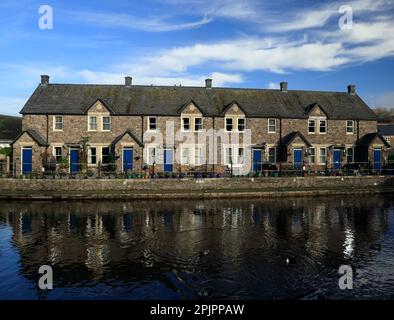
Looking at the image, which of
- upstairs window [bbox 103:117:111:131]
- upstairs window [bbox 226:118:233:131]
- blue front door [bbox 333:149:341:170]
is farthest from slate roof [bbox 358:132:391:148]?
upstairs window [bbox 103:117:111:131]

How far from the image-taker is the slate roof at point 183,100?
37219 millimetres

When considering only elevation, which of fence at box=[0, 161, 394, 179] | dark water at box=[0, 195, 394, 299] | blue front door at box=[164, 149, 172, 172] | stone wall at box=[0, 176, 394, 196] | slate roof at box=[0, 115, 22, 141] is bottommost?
dark water at box=[0, 195, 394, 299]

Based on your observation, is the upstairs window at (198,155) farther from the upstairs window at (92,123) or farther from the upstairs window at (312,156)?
the upstairs window at (312,156)

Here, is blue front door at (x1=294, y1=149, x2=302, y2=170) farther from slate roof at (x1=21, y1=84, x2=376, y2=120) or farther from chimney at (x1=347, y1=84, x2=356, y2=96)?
chimney at (x1=347, y1=84, x2=356, y2=96)

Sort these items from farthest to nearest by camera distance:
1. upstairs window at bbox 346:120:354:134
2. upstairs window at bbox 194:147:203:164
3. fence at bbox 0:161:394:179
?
upstairs window at bbox 346:120:354:134
upstairs window at bbox 194:147:203:164
fence at bbox 0:161:394:179

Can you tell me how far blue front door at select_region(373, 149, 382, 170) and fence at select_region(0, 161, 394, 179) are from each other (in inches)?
2.8

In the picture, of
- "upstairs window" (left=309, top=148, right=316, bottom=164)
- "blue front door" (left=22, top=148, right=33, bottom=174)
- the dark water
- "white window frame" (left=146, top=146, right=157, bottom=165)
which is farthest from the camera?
"upstairs window" (left=309, top=148, right=316, bottom=164)

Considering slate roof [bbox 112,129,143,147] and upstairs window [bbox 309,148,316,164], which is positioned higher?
slate roof [bbox 112,129,143,147]

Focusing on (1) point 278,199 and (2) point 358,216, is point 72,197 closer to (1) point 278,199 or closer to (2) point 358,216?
(1) point 278,199

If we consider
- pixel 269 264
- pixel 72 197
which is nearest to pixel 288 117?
pixel 72 197

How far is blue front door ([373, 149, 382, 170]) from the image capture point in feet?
131

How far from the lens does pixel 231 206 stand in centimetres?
2512

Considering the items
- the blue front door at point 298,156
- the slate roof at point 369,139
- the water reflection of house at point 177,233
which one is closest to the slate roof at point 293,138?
the blue front door at point 298,156
